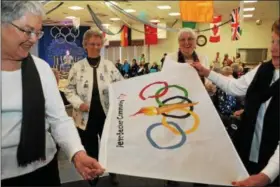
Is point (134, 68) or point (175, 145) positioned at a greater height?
point (134, 68)

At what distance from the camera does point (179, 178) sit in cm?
91

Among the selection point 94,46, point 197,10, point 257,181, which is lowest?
point 257,181

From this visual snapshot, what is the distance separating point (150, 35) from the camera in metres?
1.24

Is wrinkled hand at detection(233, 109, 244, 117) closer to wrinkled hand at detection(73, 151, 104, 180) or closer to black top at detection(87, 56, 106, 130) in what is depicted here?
wrinkled hand at detection(73, 151, 104, 180)

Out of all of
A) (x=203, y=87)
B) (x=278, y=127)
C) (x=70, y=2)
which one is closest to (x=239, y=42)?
(x=203, y=87)

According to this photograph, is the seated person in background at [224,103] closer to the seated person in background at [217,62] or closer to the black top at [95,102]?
the seated person in background at [217,62]

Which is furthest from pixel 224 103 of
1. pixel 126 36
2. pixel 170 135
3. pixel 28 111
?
pixel 28 111

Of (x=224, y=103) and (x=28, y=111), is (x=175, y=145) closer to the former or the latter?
(x=224, y=103)

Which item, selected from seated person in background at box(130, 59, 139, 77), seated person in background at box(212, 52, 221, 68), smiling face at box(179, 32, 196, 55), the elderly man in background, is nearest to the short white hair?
smiling face at box(179, 32, 196, 55)

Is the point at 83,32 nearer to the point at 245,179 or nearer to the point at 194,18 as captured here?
the point at 194,18

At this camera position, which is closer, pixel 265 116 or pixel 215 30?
pixel 265 116

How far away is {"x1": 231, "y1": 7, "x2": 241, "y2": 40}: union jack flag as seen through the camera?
1095mm

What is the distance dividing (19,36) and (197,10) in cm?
64

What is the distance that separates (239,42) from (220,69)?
13cm
